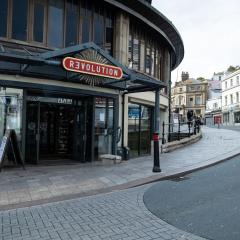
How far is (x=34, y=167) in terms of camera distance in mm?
11156

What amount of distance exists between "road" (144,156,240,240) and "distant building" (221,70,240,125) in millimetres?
46991

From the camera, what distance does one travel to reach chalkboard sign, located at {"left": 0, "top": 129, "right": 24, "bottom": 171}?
9.91 metres

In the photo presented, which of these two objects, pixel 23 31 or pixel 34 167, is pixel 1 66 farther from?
pixel 34 167

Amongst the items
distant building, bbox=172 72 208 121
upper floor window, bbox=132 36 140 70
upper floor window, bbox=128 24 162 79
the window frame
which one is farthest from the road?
distant building, bbox=172 72 208 121

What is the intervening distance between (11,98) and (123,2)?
5.87m

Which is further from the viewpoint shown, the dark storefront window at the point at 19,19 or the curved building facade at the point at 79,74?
the dark storefront window at the point at 19,19

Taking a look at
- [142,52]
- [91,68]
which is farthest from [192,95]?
[91,68]

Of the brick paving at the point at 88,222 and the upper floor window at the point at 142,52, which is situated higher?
the upper floor window at the point at 142,52

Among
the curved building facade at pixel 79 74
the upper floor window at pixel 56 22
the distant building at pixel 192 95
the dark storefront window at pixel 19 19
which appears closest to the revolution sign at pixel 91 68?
the curved building facade at pixel 79 74

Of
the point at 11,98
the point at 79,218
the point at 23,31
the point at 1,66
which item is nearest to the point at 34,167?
the point at 11,98

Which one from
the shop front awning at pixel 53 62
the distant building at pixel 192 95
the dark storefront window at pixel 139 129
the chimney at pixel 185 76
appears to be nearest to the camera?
the shop front awning at pixel 53 62

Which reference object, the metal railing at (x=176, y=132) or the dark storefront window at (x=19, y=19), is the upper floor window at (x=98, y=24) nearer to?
the dark storefront window at (x=19, y=19)

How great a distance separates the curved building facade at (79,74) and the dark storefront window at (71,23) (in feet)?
0.12

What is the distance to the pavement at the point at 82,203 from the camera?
5.22m
